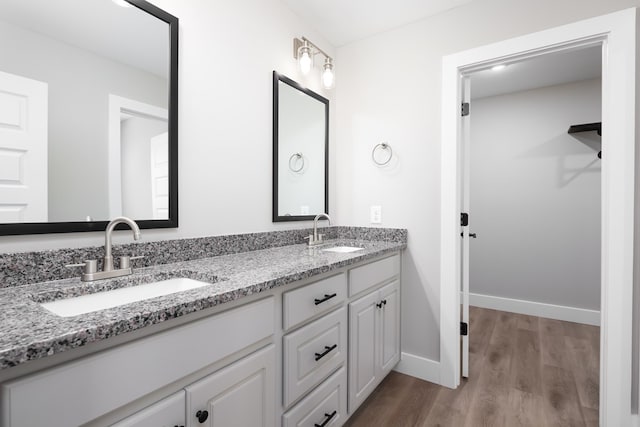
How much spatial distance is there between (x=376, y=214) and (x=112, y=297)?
5.55 feet

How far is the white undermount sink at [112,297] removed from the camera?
92cm

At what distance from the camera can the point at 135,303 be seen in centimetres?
80

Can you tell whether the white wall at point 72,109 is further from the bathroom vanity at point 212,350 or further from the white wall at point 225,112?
the bathroom vanity at point 212,350

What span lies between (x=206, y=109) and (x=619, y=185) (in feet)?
6.67

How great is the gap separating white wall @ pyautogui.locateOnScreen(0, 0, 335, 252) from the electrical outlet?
69 centimetres

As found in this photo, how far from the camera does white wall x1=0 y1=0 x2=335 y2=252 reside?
4.72 feet

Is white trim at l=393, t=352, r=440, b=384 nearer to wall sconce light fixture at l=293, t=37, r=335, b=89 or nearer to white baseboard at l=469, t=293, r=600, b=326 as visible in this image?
white baseboard at l=469, t=293, r=600, b=326

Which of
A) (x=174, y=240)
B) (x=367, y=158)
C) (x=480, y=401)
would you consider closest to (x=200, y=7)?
(x=174, y=240)

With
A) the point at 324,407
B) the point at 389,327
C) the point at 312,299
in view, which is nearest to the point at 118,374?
the point at 312,299

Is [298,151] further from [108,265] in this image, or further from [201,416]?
[201,416]

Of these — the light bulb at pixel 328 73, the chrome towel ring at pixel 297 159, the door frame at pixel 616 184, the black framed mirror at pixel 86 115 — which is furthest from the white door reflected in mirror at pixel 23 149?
the door frame at pixel 616 184

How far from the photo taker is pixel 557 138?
3.13m

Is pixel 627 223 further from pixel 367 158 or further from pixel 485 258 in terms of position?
pixel 485 258

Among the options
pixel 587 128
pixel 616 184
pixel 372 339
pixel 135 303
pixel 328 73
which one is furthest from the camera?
pixel 587 128
